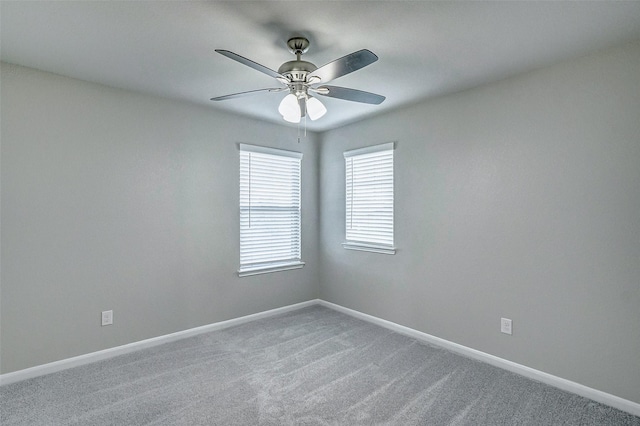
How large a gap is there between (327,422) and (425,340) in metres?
1.63

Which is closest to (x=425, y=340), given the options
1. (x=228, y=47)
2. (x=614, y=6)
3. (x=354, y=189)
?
(x=354, y=189)

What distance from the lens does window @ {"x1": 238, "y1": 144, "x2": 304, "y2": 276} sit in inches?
153

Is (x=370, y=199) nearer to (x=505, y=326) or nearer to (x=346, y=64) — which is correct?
(x=505, y=326)

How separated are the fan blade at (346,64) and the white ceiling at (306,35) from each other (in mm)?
301

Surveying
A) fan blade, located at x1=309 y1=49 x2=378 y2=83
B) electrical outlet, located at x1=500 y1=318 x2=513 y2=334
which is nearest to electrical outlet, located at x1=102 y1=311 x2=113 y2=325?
fan blade, located at x1=309 y1=49 x2=378 y2=83

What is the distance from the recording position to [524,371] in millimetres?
2637

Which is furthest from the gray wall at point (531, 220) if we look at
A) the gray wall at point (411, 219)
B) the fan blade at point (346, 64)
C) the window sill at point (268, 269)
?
the fan blade at point (346, 64)

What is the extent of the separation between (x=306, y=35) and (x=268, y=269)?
9.05ft

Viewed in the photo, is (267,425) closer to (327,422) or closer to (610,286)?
(327,422)

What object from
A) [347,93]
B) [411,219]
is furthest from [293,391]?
[347,93]

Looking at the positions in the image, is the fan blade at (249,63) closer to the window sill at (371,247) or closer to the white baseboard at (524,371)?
the window sill at (371,247)

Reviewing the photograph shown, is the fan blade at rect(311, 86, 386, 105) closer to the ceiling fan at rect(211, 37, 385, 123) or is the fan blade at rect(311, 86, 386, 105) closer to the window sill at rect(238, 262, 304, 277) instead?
the ceiling fan at rect(211, 37, 385, 123)

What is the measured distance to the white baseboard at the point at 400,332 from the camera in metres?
2.28

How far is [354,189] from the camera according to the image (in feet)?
13.6
